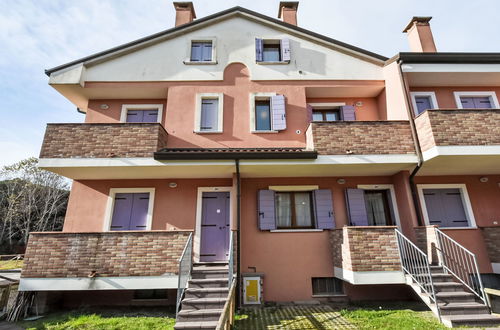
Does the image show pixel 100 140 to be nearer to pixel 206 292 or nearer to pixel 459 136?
pixel 206 292

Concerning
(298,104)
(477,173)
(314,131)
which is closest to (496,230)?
(477,173)

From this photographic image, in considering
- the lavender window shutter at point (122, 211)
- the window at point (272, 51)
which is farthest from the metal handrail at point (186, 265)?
the window at point (272, 51)

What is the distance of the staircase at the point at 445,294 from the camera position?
17.5 ft

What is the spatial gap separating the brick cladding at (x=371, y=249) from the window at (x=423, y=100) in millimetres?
5704

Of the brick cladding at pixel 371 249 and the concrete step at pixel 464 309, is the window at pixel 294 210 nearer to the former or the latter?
the brick cladding at pixel 371 249

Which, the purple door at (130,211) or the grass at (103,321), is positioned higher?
the purple door at (130,211)

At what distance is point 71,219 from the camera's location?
8422 mm

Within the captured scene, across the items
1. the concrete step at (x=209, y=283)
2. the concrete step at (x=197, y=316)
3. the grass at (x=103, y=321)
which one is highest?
the concrete step at (x=209, y=283)

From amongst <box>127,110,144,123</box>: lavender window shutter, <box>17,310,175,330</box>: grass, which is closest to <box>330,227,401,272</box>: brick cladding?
<box>17,310,175,330</box>: grass

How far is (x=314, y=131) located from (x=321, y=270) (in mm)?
4453

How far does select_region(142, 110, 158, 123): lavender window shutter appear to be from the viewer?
995cm

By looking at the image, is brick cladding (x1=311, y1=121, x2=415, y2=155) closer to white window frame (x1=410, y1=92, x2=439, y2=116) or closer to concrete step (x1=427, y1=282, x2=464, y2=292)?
white window frame (x1=410, y1=92, x2=439, y2=116)

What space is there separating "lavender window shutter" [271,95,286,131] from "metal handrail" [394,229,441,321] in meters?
5.02

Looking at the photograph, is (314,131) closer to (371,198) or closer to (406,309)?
(371,198)
